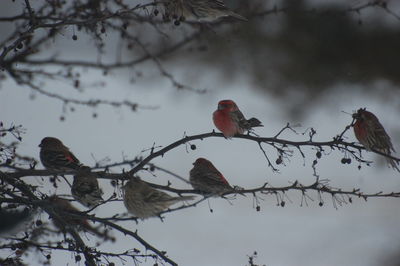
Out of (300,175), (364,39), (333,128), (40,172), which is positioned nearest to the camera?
(40,172)

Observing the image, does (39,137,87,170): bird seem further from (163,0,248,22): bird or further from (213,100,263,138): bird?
(163,0,248,22): bird

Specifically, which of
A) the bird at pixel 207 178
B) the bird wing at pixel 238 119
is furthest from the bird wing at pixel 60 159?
the bird wing at pixel 238 119

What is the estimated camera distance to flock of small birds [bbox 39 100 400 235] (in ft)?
16.0

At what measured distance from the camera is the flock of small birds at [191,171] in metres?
4.87

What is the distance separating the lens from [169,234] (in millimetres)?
9211

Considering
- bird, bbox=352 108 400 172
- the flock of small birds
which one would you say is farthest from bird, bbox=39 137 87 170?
bird, bbox=352 108 400 172

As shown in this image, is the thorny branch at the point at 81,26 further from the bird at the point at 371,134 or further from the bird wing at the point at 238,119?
the bird at the point at 371,134

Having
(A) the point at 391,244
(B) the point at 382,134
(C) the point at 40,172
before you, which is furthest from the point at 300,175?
(C) the point at 40,172

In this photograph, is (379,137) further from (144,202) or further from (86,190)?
(86,190)

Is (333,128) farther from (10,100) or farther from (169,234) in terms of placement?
(10,100)

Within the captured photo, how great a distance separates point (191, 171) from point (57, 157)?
1.13 meters

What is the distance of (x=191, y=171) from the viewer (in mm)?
5531

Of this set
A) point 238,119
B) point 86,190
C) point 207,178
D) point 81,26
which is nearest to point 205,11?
point 238,119

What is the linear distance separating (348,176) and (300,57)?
3834 millimetres
